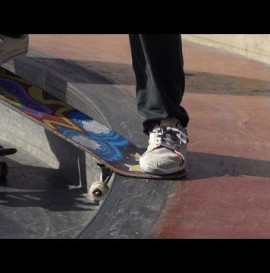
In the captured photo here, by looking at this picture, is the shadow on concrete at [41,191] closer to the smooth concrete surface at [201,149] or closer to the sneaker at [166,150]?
the smooth concrete surface at [201,149]

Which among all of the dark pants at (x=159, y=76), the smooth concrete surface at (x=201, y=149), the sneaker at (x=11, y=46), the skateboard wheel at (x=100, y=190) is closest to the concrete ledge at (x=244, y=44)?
the smooth concrete surface at (x=201, y=149)

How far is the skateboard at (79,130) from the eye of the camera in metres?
3.20

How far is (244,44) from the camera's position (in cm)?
527

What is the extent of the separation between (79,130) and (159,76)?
0.64m

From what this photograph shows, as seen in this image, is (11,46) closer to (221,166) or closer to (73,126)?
(73,126)

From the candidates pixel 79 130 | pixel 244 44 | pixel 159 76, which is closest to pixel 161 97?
pixel 159 76

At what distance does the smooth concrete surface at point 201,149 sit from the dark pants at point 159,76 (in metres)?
0.30

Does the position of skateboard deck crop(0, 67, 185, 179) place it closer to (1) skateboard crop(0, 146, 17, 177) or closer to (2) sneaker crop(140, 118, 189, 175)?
(2) sneaker crop(140, 118, 189, 175)

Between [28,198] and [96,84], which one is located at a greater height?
[96,84]
